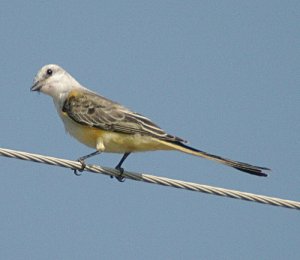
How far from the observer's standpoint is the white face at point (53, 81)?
1014 centimetres

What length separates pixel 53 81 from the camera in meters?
10.2

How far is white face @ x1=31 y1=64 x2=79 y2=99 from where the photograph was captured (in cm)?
1014

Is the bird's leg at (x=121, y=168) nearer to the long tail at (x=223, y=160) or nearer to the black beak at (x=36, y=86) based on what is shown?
the long tail at (x=223, y=160)

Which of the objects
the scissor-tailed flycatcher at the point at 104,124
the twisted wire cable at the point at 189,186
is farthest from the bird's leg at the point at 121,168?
the twisted wire cable at the point at 189,186

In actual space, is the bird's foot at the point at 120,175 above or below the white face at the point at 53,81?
below

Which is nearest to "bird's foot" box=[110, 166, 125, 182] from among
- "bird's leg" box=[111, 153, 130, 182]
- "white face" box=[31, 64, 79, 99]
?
"bird's leg" box=[111, 153, 130, 182]

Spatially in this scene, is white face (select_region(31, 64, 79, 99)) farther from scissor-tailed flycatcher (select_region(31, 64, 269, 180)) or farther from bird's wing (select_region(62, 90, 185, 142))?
bird's wing (select_region(62, 90, 185, 142))

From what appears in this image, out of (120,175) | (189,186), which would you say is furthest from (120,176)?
(189,186)

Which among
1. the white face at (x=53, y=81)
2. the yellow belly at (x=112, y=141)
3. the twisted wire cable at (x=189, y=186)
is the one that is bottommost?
the twisted wire cable at (x=189, y=186)

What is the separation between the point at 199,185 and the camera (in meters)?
7.16

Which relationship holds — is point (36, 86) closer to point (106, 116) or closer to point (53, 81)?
point (53, 81)

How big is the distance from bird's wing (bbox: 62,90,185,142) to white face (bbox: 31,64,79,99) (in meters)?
0.24

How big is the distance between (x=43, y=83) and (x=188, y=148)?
2664 millimetres

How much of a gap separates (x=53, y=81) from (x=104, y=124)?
1385 mm
